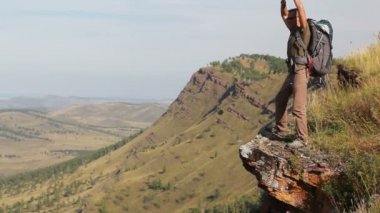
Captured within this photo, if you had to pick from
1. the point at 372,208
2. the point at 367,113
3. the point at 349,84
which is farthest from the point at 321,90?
the point at 372,208

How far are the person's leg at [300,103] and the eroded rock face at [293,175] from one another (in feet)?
1.64

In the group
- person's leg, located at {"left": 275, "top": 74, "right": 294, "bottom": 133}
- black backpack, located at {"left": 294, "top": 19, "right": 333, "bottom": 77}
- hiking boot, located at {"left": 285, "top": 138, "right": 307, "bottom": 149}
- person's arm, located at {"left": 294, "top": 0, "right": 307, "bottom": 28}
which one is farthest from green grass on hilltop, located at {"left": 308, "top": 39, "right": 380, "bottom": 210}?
person's arm, located at {"left": 294, "top": 0, "right": 307, "bottom": 28}

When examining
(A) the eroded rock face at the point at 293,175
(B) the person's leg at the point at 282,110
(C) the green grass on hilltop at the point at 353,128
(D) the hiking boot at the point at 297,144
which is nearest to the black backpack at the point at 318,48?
(B) the person's leg at the point at 282,110

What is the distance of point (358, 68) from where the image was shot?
49.6 ft

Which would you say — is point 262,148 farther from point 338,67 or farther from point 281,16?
point 338,67

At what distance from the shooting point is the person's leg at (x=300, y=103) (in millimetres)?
11891

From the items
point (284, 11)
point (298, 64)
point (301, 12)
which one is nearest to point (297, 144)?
point (298, 64)

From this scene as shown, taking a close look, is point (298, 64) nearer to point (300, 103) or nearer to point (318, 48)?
point (318, 48)

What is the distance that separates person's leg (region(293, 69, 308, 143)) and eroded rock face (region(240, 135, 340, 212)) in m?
0.50

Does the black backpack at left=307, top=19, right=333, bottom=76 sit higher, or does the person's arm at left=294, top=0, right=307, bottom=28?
the person's arm at left=294, top=0, right=307, bottom=28

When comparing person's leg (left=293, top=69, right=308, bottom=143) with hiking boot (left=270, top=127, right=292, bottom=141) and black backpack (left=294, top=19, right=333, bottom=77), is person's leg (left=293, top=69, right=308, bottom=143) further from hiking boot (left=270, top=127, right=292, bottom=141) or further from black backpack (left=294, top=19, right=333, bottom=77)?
hiking boot (left=270, top=127, right=292, bottom=141)

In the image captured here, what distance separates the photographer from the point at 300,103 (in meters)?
12.0

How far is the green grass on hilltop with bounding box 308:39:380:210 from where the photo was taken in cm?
980

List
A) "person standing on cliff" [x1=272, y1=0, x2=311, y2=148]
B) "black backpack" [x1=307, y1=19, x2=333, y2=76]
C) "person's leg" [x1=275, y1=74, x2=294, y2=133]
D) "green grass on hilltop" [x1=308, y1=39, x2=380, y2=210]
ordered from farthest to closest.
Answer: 1. "person's leg" [x1=275, y1=74, x2=294, y2=133]
2. "black backpack" [x1=307, y1=19, x2=333, y2=76]
3. "person standing on cliff" [x1=272, y1=0, x2=311, y2=148]
4. "green grass on hilltop" [x1=308, y1=39, x2=380, y2=210]
